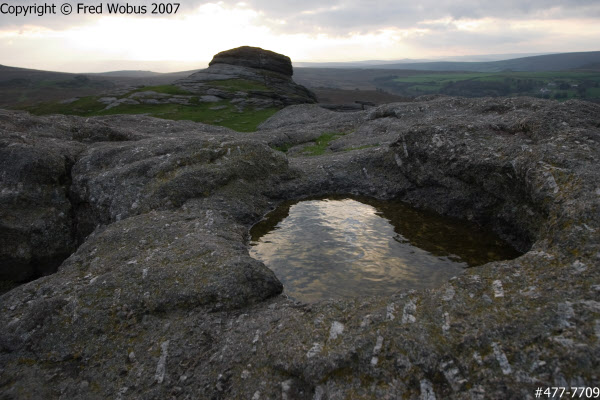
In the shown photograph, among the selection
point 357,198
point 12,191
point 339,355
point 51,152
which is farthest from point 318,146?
point 339,355

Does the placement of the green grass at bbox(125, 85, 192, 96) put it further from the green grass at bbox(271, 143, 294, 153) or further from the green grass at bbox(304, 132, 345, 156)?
the green grass at bbox(271, 143, 294, 153)

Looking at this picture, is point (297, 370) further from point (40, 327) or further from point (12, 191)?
point (12, 191)

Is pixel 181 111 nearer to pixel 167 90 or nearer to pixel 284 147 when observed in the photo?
pixel 167 90

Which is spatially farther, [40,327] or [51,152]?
[51,152]

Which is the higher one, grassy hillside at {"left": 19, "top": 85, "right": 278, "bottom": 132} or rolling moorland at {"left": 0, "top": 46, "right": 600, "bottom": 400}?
grassy hillside at {"left": 19, "top": 85, "right": 278, "bottom": 132}

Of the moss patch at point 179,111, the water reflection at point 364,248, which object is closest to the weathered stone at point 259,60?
the moss patch at point 179,111

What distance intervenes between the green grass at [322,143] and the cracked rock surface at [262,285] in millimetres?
9480

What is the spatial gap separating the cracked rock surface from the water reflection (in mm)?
1027

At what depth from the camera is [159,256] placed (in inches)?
464

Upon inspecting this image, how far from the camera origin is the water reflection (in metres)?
11.7

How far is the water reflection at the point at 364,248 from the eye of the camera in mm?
11680

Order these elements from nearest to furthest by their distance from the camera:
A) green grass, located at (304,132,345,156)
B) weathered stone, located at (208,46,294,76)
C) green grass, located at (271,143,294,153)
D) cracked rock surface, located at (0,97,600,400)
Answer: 1. cracked rock surface, located at (0,97,600,400)
2. green grass, located at (304,132,345,156)
3. green grass, located at (271,143,294,153)
4. weathered stone, located at (208,46,294,76)

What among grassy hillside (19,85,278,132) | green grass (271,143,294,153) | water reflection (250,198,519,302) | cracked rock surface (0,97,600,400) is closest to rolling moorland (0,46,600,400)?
cracked rock surface (0,97,600,400)

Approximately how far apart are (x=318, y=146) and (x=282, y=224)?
16282 mm
